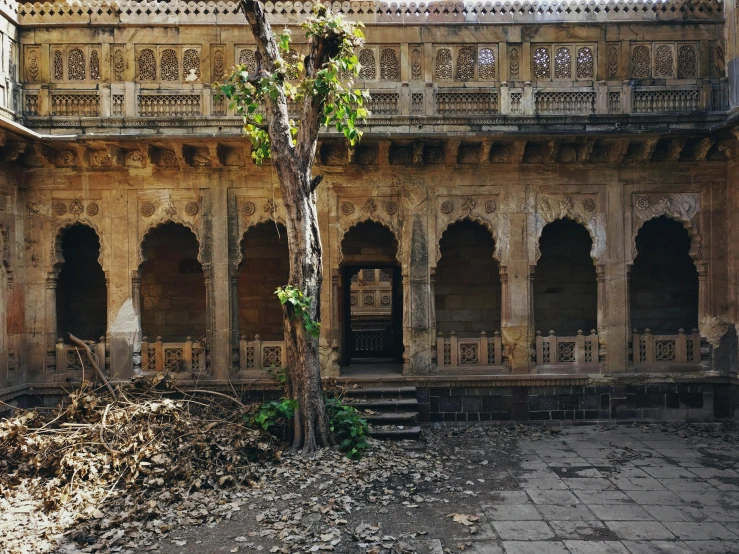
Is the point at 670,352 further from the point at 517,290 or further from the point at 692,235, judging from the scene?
the point at 517,290

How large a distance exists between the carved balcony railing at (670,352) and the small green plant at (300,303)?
6.27 m

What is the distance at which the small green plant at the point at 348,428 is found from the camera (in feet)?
26.2

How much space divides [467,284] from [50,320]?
8.22 meters

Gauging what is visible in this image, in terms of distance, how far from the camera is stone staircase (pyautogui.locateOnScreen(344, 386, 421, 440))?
8.94 meters

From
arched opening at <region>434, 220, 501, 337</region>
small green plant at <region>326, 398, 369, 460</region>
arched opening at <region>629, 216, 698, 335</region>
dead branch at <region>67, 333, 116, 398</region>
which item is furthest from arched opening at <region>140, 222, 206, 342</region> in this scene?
arched opening at <region>629, 216, 698, 335</region>

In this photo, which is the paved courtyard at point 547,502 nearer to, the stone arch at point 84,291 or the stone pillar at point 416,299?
the stone pillar at point 416,299

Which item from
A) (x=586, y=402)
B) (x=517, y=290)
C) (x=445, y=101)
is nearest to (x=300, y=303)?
(x=517, y=290)

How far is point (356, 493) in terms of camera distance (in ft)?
22.3

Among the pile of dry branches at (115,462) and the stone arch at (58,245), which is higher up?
the stone arch at (58,245)

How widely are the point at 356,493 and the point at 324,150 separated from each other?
6.01 meters

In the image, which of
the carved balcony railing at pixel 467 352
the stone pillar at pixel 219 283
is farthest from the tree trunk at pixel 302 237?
the carved balcony railing at pixel 467 352

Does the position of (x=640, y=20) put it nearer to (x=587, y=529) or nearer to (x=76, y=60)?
(x=587, y=529)

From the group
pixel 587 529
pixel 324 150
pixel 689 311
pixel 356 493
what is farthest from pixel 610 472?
pixel 324 150

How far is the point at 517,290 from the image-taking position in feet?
34.7
